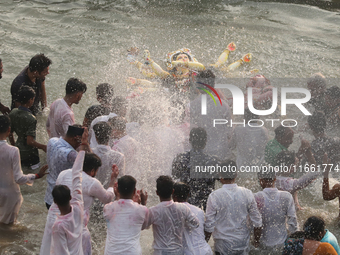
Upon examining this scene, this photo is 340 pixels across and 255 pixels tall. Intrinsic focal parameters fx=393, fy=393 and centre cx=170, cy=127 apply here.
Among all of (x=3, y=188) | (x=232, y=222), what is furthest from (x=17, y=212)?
(x=232, y=222)

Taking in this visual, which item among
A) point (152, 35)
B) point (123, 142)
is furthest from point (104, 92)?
point (152, 35)

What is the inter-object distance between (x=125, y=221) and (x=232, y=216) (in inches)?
47.5

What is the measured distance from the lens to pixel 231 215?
436 centimetres

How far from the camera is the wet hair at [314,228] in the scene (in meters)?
4.01

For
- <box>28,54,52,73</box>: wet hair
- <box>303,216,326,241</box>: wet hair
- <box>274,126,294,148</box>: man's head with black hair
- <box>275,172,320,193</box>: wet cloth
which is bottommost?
<box>303,216,326,241</box>: wet hair

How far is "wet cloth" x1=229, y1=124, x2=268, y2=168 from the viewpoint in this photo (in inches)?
226

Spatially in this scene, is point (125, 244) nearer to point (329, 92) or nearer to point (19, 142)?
point (19, 142)

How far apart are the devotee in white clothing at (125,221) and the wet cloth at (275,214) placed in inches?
56.6

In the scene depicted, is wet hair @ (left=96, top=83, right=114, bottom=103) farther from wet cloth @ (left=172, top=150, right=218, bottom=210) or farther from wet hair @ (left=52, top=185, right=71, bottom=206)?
wet hair @ (left=52, top=185, right=71, bottom=206)

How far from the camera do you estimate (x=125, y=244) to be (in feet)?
13.0

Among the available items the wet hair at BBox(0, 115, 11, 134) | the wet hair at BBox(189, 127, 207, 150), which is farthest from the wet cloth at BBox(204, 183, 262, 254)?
the wet hair at BBox(0, 115, 11, 134)

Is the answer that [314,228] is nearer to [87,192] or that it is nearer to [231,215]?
[231,215]

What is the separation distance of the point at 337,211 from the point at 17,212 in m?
4.45

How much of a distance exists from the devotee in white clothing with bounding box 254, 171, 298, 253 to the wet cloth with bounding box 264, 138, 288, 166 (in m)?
0.69
